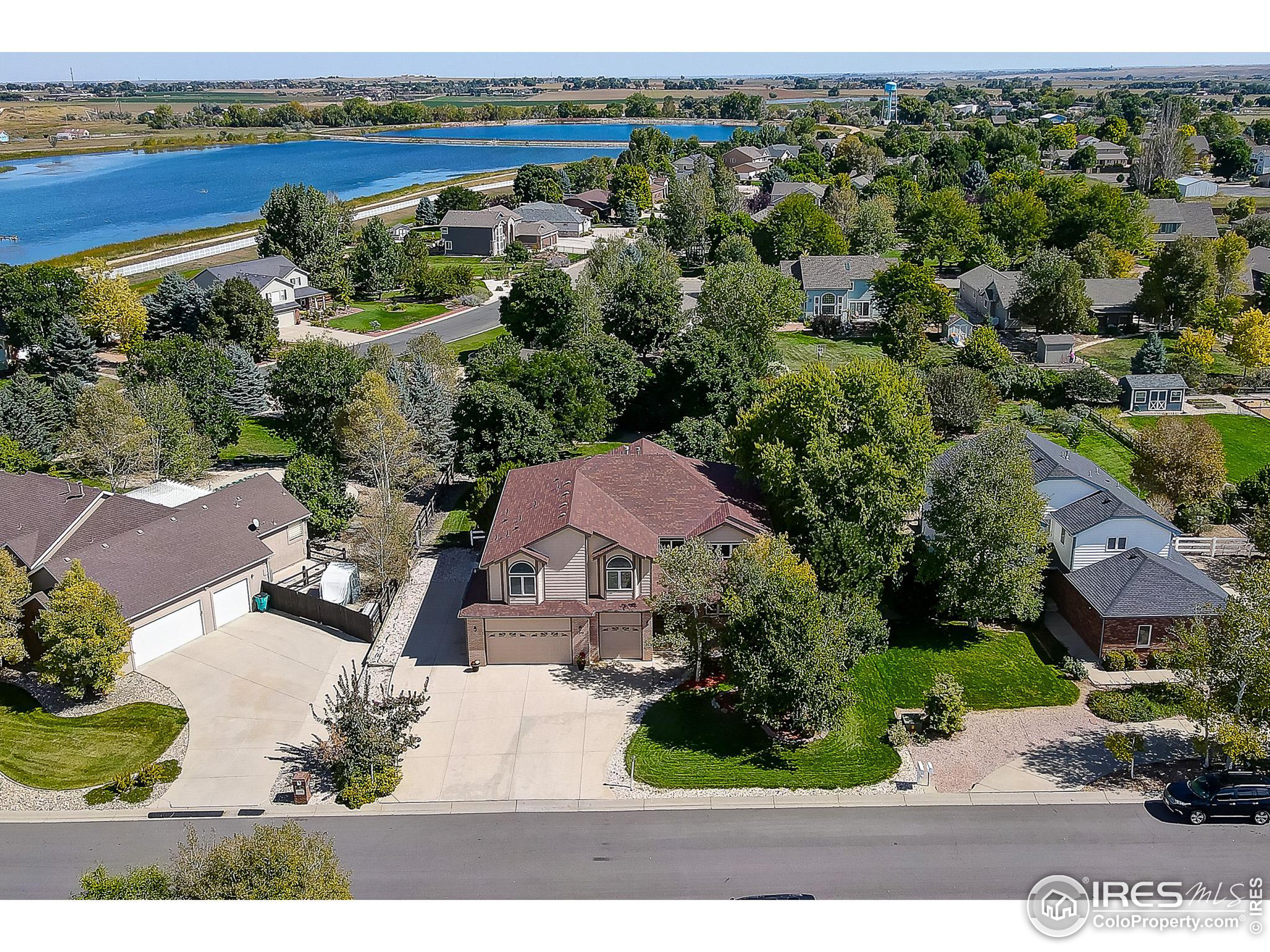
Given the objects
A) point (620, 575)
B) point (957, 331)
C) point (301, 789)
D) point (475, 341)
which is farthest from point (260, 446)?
point (957, 331)

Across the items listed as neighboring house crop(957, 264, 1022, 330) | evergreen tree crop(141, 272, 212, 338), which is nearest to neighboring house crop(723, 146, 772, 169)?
neighboring house crop(957, 264, 1022, 330)

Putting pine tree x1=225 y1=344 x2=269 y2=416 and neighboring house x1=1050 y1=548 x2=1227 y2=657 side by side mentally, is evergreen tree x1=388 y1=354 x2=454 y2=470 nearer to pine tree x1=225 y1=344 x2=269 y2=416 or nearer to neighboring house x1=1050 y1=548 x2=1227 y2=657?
pine tree x1=225 y1=344 x2=269 y2=416

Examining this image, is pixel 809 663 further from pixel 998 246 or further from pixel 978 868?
pixel 998 246

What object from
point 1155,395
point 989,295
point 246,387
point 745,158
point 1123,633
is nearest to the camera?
point 1123,633

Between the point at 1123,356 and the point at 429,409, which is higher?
the point at 429,409

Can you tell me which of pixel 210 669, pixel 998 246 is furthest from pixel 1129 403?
pixel 210 669

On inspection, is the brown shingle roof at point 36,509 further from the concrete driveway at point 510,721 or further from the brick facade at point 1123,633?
the brick facade at point 1123,633

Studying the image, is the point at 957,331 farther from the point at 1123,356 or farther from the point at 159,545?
the point at 159,545
